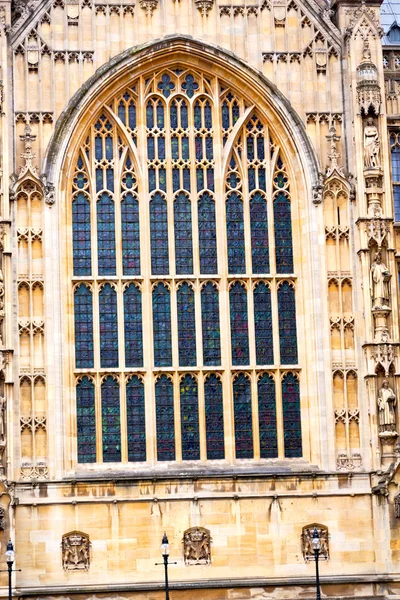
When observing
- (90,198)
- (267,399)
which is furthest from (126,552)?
(90,198)

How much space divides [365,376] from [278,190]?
586cm

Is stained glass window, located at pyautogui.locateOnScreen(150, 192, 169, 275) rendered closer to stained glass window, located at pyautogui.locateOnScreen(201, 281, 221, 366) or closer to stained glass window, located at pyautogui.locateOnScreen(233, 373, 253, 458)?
stained glass window, located at pyautogui.locateOnScreen(201, 281, 221, 366)

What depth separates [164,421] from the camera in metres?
43.5

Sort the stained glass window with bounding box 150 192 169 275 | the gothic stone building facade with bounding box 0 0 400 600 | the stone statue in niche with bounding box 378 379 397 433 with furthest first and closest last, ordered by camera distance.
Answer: the stained glass window with bounding box 150 192 169 275, the stone statue in niche with bounding box 378 379 397 433, the gothic stone building facade with bounding box 0 0 400 600

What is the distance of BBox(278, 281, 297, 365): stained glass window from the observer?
44125 millimetres

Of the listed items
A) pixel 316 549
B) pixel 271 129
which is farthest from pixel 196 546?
pixel 271 129

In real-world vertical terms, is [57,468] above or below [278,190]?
below

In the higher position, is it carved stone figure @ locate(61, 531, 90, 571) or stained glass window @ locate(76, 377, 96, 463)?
stained glass window @ locate(76, 377, 96, 463)

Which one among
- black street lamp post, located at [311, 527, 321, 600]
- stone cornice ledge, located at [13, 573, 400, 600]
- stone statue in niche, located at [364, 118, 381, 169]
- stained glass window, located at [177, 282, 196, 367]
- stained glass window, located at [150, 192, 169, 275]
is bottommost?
stone cornice ledge, located at [13, 573, 400, 600]

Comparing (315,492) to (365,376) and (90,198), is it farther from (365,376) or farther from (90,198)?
(90,198)

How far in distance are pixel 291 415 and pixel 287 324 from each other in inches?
99.5

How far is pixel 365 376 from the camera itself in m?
43.3

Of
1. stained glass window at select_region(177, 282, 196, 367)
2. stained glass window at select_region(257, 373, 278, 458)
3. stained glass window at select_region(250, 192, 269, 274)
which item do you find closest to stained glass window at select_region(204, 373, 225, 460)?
stained glass window at select_region(177, 282, 196, 367)

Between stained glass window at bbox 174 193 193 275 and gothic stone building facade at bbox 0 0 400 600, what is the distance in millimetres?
56
